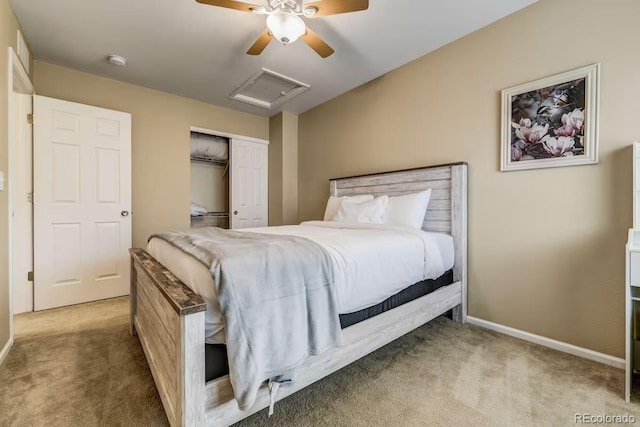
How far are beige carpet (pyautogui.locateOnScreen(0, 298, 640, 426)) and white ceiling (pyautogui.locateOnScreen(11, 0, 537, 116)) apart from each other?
2539 millimetres

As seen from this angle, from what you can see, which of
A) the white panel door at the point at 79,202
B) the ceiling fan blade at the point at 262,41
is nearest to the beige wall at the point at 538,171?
the ceiling fan blade at the point at 262,41

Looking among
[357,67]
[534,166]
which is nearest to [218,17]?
[357,67]

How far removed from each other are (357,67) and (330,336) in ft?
9.12

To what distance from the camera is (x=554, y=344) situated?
201 centimetres

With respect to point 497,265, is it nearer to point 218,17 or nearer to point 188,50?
point 218,17

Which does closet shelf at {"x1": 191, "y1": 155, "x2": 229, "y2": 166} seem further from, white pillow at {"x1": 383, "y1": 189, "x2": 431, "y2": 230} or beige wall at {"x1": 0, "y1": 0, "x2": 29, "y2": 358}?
white pillow at {"x1": 383, "y1": 189, "x2": 431, "y2": 230}

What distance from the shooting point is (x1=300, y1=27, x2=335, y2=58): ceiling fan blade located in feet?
6.68

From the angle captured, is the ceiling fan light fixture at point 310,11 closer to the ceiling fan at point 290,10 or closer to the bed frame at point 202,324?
the ceiling fan at point 290,10

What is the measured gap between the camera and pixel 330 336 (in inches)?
50.9

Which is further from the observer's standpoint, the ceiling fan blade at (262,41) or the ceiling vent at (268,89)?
the ceiling vent at (268,89)

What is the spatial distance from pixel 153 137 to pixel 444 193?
3.48m

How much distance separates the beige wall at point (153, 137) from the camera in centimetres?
318

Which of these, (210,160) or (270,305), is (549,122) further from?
(210,160)

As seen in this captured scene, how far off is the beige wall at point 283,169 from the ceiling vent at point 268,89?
423 millimetres
